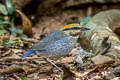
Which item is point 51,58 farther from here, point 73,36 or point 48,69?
point 73,36

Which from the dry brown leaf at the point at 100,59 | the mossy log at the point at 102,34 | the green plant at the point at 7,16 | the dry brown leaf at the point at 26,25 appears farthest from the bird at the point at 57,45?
the green plant at the point at 7,16

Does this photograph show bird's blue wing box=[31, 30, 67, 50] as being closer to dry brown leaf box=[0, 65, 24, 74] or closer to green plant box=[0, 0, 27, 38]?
dry brown leaf box=[0, 65, 24, 74]

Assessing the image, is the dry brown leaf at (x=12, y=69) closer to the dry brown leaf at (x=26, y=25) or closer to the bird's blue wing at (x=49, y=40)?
the bird's blue wing at (x=49, y=40)

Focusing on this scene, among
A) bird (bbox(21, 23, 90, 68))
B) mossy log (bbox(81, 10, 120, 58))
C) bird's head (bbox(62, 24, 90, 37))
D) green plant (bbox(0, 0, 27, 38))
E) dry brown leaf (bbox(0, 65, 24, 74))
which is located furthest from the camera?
green plant (bbox(0, 0, 27, 38))

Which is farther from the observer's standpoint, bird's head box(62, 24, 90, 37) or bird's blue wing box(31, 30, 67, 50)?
bird's head box(62, 24, 90, 37)

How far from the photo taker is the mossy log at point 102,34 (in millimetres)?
4921

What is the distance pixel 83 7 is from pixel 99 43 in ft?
14.2

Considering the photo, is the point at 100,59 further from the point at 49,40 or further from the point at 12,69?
the point at 12,69

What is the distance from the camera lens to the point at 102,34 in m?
5.57

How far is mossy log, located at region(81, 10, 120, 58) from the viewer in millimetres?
4921

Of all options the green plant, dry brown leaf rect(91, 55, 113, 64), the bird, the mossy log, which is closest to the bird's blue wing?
the bird

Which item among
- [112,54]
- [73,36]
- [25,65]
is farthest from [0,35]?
A: [112,54]

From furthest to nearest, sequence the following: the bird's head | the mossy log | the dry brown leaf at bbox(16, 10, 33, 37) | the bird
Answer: the dry brown leaf at bbox(16, 10, 33, 37) → the mossy log → the bird's head → the bird

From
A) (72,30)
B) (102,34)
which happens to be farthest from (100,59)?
(102,34)
